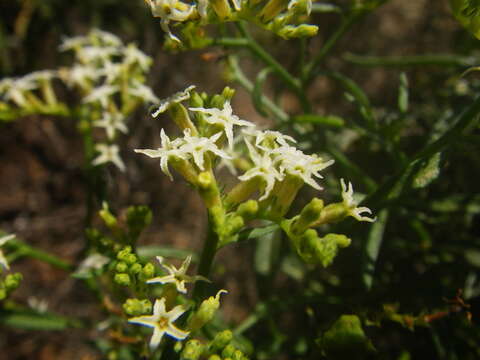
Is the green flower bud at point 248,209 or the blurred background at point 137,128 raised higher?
the green flower bud at point 248,209

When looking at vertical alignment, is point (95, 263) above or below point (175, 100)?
below

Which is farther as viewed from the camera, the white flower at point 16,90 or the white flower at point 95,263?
the white flower at point 16,90

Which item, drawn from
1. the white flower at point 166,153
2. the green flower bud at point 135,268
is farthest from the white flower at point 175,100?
the green flower bud at point 135,268

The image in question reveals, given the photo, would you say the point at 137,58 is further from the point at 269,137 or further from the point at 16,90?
the point at 269,137

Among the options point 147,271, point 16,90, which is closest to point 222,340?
point 147,271

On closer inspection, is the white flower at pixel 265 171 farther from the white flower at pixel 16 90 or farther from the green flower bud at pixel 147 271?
the white flower at pixel 16 90

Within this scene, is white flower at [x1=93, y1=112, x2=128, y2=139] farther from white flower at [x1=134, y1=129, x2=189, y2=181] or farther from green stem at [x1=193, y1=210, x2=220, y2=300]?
green stem at [x1=193, y1=210, x2=220, y2=300]
